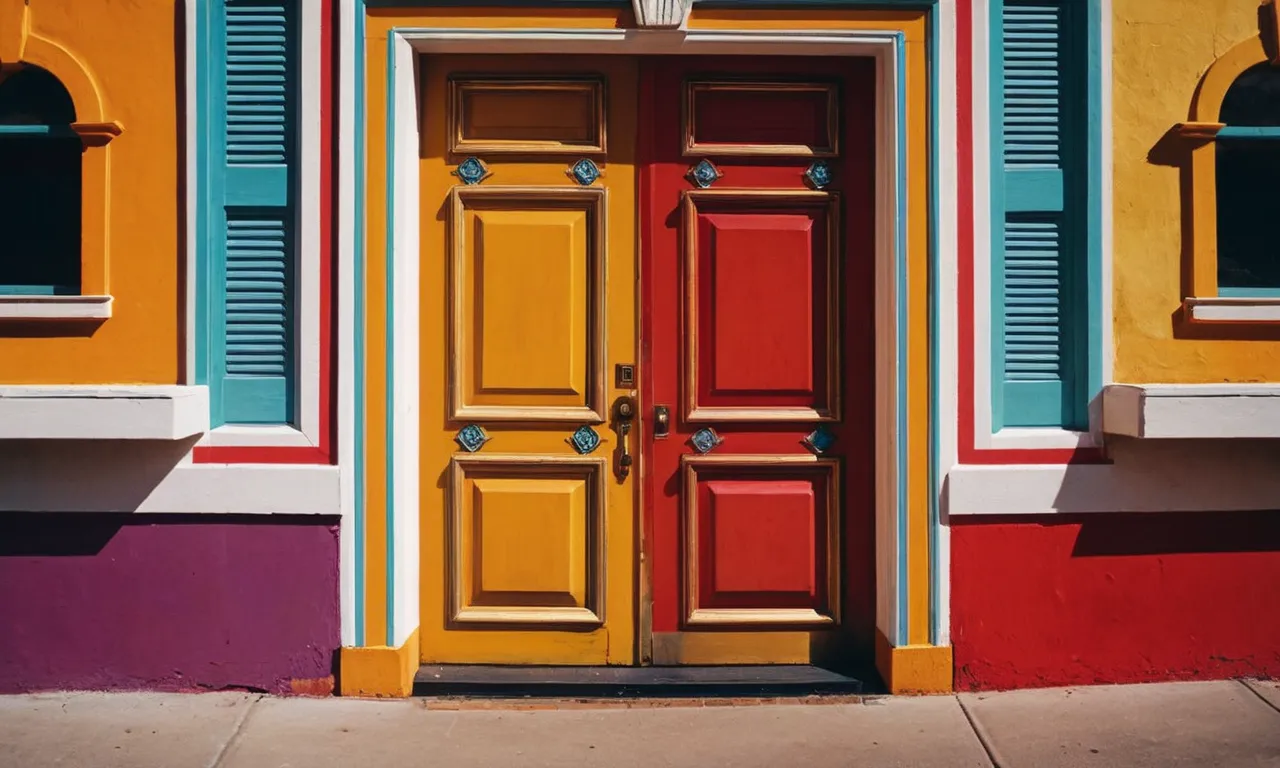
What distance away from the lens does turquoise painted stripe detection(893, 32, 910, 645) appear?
425 centimetres

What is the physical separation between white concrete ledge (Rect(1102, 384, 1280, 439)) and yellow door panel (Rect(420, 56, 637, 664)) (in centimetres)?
198

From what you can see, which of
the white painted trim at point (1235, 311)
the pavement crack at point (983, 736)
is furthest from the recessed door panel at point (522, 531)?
the white painted trim at point (1235, 311)

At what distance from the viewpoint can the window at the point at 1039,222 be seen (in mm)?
4293

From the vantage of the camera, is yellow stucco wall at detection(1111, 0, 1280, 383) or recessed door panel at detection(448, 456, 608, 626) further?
recessed door panel at detection(448, 456, 608, 626)

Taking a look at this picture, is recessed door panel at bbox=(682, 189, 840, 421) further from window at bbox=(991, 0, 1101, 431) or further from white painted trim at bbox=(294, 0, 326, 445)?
white painted trim at bbox=(294, 0, 326, 445)

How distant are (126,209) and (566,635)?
2465 mm

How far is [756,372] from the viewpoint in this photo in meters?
4.48

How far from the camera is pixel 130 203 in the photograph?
427cm

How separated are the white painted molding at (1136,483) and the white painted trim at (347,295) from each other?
235 centimetres

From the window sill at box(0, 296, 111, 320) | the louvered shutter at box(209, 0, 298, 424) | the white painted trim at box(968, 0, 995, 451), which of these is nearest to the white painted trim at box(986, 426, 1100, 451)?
the white painted trim at box(968, 0, 995, 451)

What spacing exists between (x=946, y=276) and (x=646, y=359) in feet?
4.10

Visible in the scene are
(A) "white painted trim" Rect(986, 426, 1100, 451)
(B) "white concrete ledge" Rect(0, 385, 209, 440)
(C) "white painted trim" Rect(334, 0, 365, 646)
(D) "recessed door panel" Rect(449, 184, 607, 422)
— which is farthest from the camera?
(D) "recessed door panel" Rect(449, 184, 607, 422)

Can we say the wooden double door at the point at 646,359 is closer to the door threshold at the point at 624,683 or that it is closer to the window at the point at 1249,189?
the door threshold at the point at 624,683

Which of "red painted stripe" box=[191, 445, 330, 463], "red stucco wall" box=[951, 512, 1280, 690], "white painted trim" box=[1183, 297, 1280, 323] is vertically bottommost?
"red stucco wall" box=[951, 512, 1280, 690]
